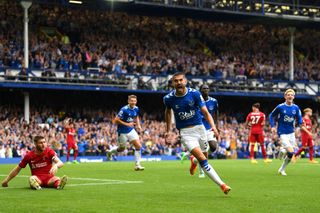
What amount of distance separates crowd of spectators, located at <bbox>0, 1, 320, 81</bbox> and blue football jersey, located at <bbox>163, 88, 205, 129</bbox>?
31395mm

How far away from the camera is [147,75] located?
50312 mm

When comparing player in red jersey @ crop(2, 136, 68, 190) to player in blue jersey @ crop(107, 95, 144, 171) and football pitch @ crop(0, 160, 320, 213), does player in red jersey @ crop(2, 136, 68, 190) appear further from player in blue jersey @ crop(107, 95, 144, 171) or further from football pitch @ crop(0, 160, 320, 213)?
player in blue jersey @ crop(107, 95, 144, 171)

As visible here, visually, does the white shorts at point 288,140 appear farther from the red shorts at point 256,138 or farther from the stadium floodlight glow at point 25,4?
the stadium floodlight glow at point 25,4

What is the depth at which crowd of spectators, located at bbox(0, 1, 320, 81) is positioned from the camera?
47188mm

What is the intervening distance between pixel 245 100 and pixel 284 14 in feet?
24.2

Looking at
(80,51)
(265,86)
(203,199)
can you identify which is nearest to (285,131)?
(203,199)

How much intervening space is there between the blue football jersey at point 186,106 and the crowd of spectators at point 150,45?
3139 centimetres

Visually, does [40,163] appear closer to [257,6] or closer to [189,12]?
[189,12]

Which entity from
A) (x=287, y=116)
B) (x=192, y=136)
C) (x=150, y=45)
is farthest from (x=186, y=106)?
(x=150, y=45)

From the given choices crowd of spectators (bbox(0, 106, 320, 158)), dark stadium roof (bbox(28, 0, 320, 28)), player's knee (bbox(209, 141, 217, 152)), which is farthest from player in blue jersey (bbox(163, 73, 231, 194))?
dark stadium roof (bbox(28, 0, 320, 28))

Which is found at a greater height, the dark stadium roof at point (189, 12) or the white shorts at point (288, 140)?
the dark stadium roof at point (189, 12)

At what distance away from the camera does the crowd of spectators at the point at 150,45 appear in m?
47.2

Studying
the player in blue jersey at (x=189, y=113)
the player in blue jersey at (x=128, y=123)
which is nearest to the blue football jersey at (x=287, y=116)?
the player in blue jersey at (x=128, y=123)

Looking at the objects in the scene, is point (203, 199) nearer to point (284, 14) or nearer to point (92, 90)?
point (92, 90)
